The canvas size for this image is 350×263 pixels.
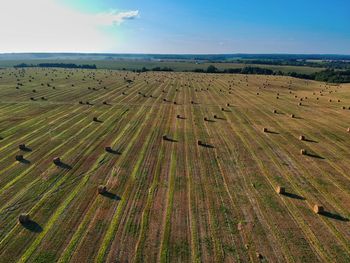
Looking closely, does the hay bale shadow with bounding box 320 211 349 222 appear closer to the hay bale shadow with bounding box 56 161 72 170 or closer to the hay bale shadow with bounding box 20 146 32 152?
the hay bale shadow with bounding box 56 161 72 170

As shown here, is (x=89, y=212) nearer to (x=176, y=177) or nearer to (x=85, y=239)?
(x=85, y=239)

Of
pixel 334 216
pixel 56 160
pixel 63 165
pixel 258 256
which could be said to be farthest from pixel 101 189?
pixel 334 216

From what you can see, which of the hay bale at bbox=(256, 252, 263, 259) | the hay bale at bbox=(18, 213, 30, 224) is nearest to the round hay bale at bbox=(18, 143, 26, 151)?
the hay bale at bbox=(18, 213, 30, 224)

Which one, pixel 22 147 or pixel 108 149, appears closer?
pixel 108 149

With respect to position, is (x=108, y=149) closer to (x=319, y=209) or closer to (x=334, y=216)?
(x=319, y=209)

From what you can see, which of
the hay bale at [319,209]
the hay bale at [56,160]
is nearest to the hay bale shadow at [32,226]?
the hay bale at [56,160]

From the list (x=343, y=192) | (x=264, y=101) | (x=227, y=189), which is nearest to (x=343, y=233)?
(x=343, y=192)
